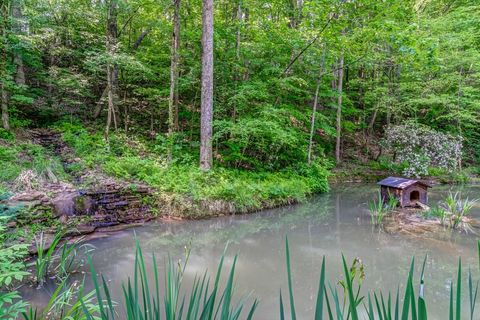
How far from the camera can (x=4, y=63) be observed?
7.76m

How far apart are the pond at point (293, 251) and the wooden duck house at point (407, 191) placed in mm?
1034

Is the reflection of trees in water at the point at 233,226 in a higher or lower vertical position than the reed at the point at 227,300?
lower

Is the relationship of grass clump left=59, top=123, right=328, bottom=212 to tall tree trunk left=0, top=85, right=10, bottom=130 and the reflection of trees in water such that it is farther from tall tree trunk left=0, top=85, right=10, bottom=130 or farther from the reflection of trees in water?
tall tree trunk left=0, top=85, right=10, bottom=130

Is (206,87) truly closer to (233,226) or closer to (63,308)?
(233,226)

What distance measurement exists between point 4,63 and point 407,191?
1074 cm

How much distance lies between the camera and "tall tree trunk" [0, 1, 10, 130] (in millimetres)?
7340

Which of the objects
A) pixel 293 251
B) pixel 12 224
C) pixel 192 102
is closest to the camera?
pixel 12 224

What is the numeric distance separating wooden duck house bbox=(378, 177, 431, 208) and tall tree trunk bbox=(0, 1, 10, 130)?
9849mm

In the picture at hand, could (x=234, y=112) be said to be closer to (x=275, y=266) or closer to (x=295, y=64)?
(x=295, y=64)

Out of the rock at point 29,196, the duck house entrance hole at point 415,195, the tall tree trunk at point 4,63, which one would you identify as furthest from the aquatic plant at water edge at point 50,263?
the duck house entrance hole at point 415,195

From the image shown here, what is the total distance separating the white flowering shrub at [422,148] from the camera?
12.0 m

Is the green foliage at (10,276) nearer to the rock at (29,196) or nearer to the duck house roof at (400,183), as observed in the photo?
the rock at (29,196)

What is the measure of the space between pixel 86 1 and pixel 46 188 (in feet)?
21.0

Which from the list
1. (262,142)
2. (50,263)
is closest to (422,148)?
(262,142)
